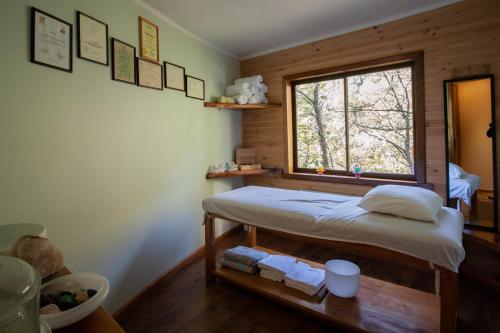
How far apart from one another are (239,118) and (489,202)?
103 inches

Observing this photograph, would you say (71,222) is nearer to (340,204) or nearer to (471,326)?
(340,204)

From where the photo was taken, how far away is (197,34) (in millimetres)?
2613

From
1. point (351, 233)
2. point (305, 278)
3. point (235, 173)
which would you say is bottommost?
point (305, 278)

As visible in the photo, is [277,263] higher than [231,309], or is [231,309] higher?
[277,263]

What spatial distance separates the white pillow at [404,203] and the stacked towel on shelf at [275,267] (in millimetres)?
742

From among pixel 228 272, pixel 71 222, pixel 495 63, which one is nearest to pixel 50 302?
pixel 71 222

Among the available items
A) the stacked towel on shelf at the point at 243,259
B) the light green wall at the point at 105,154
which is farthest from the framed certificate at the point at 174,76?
the stacked towel on shelf at the point at 243,259

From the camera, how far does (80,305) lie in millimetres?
657

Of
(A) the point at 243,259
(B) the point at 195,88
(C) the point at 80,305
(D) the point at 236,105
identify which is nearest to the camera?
(C) the point at 80,305

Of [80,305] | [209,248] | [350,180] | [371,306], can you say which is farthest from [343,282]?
[80,305]

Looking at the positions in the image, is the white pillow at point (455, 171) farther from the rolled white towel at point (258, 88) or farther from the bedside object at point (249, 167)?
the rolled white towel at point (258, 88)

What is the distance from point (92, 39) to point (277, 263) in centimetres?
202

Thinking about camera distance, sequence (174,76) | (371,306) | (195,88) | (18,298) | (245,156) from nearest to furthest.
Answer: (18,298)
(371,306)
(174,76)
(195,88)
(245,156)

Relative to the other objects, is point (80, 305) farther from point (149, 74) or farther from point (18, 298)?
point (149, 74)
